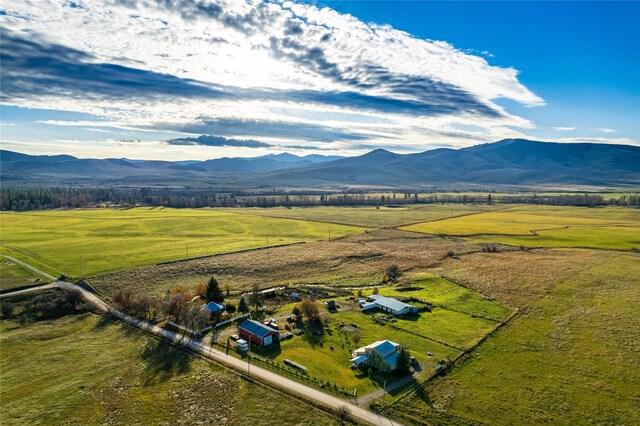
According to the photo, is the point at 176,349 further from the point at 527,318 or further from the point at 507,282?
the point at 507,282

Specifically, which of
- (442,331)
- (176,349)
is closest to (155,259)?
(176,349)

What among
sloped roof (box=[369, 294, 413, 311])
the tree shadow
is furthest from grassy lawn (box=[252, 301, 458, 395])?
the tree shadow

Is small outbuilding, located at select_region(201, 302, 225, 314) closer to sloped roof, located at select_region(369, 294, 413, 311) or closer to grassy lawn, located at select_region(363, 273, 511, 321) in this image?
sloped roof, located at select_region(369, 294, 413, 311)

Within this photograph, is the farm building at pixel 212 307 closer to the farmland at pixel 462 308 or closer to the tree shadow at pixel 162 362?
the farmland at pixel 462 308

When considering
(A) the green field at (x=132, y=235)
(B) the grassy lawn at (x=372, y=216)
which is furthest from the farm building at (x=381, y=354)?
(B) the grassy lawn at (x=372, y=216)

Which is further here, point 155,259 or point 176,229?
point 176,229

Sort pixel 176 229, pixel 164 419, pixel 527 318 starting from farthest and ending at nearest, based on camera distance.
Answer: pixel 176 229, pixel 527 318, pixel 164 419

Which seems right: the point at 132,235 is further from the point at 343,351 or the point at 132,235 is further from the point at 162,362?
the point at 343,351
